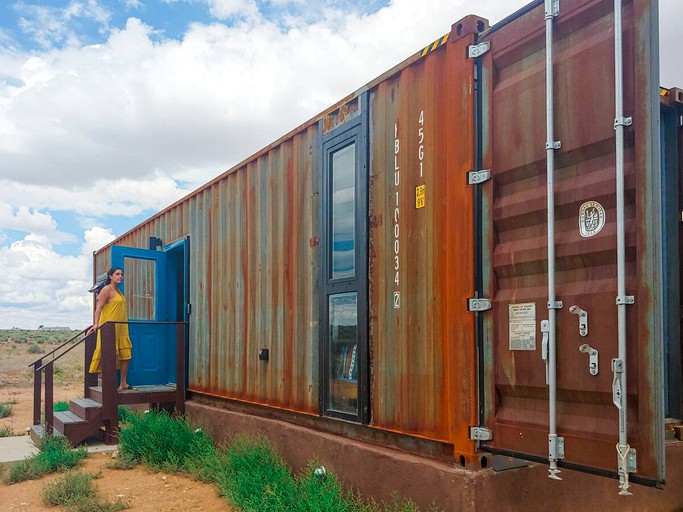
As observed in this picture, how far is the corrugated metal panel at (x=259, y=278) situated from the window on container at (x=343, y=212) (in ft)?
1.06

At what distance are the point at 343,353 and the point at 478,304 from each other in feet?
5.82

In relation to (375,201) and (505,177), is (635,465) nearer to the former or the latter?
(505,177)

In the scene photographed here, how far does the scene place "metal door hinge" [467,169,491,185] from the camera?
3.97 meters

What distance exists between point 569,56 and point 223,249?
5.32m

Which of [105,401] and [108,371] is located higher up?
[108,371]

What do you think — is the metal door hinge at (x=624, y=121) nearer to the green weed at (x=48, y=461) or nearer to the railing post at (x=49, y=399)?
the green weed at (x=48, y=461)

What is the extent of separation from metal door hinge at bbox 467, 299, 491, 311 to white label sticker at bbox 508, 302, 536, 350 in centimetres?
16

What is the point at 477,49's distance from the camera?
4105 millimetres

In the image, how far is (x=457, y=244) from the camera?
413cm

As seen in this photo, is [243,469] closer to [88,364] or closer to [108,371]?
[108,371]

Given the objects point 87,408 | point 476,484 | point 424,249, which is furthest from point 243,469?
point 87,408

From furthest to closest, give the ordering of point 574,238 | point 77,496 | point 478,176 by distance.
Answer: point 77,496, point 478,176, point 574,238

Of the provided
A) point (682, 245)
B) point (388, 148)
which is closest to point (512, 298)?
point (388, 148)

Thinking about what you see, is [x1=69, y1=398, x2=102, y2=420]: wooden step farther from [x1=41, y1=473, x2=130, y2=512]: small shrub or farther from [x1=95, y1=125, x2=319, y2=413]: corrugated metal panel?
[x1=41, y1=473, x2=130, y2=512]: small shrub
